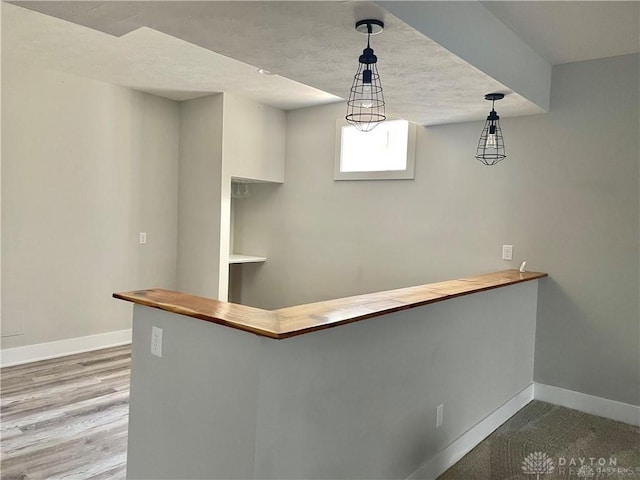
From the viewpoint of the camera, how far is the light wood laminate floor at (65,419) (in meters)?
2.46

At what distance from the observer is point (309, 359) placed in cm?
171

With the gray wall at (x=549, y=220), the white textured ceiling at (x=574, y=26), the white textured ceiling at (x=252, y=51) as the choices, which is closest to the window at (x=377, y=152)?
the gray wall at (x=549, y=220)

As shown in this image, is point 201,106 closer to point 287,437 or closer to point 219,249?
point 219,249

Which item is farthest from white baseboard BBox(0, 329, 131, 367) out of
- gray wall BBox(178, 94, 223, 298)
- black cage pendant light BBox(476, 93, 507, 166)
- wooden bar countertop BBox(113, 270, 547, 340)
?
black cage pendant light BBox(476, 93, 507, 166)

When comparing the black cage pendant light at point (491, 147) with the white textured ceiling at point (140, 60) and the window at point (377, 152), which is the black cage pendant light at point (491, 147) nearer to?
the window at point (377, 152)

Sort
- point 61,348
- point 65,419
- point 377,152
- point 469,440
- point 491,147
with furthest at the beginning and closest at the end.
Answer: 1. point 377,152
2. point 61,348
3. point 491,147
4. point 65,419
5. point 469,440

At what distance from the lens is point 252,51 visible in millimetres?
2342

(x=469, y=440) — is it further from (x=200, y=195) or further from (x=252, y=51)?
(x=200, y=195)

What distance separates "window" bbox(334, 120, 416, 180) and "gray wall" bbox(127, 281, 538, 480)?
6.39 ft

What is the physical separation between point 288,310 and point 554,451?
1.99m

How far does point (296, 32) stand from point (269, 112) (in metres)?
2.92

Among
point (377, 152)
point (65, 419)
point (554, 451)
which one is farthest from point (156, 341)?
point (377, 152)

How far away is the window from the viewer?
423 centimetres

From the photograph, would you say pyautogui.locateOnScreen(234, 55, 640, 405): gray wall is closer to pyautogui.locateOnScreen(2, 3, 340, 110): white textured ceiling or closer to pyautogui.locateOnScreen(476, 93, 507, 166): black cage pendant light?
pyautogui.locateOnScreen(476, 93, 507, 166): black cage pendant light
